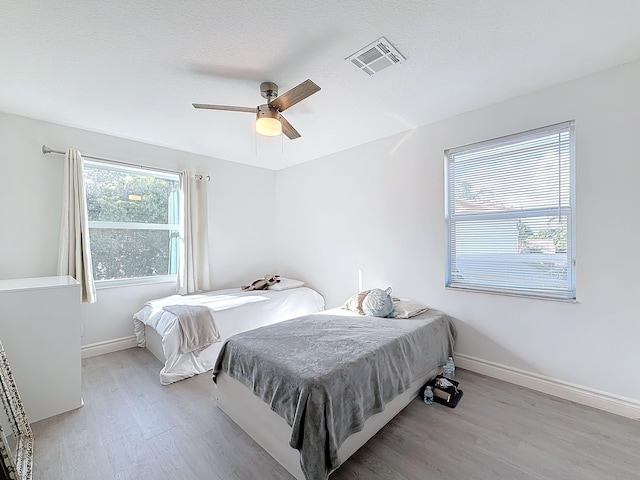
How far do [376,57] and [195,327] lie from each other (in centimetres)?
277

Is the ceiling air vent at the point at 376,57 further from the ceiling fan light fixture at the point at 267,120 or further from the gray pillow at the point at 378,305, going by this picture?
the gray pillow at the point at 378,305

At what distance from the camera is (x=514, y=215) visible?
2531 millimetres

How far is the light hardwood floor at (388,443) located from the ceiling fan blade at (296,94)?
7.71 ft

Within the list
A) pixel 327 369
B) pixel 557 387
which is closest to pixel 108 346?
pixel 327 369

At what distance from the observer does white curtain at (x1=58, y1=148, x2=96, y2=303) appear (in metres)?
2.87

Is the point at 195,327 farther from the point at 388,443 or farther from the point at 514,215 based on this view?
the point at 514,215

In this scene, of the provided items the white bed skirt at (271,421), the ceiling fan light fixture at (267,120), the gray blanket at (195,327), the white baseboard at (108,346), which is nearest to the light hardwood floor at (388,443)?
the white bed skirt at (271,421)

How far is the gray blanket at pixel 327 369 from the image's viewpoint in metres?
1.42

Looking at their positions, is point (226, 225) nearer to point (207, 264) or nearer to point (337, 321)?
point (207, 264)

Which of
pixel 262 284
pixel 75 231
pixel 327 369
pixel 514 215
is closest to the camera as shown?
pixel 327 369

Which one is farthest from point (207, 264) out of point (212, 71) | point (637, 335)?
point (637, 335)

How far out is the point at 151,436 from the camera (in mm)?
1835

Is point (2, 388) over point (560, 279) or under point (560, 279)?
under

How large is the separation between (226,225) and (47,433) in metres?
2.85
